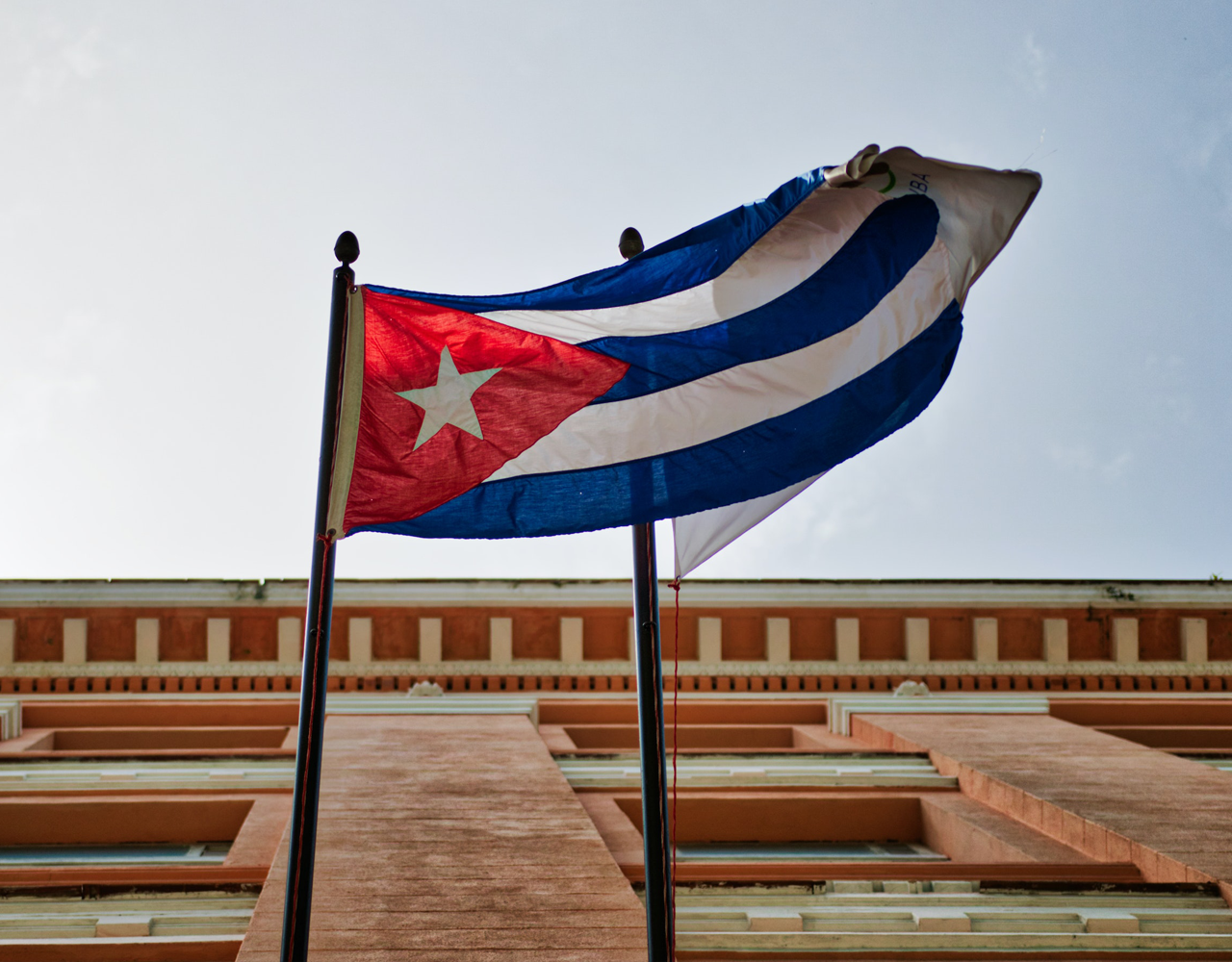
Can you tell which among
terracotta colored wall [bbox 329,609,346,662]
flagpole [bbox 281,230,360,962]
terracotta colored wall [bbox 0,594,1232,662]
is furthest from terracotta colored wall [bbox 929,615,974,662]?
flagpole [bbox 281,230,360,962]

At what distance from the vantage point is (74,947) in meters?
4.61

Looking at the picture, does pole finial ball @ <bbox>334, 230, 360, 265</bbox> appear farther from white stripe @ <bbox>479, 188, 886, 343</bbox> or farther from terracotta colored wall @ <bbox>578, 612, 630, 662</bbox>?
terracotta colored wall @ <bbox>578, 612, 630, 662</bbox>

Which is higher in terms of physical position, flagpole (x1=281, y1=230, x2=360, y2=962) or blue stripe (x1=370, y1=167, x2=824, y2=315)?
blue stripe (x1=370, y1=167, x2=824, y2=315)

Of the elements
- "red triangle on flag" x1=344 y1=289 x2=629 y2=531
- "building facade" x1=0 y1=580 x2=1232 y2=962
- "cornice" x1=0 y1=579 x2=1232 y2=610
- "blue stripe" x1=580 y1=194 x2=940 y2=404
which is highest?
"blue stripe" x1=580 y1=194 x2=940 y2=404

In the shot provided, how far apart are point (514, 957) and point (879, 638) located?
9626 millimetres

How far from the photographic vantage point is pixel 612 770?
8.77 m

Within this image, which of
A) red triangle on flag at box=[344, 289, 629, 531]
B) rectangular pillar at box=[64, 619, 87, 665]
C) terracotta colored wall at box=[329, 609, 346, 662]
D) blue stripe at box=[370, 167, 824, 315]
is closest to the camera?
red triangle on flag at box=[344, 289, 629, 531]

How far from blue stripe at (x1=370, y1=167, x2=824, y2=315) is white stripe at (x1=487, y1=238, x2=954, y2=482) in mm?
449

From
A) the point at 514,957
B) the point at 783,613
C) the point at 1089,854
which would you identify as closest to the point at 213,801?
the point at 514,957

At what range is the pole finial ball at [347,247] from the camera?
14.6 ft

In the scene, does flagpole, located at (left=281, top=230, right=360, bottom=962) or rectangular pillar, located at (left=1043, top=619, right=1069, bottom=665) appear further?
rectangular pillar, located at (left=1043, top=619, right=1069, bottom=665)

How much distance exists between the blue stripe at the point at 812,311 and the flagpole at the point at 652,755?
0.76 metres

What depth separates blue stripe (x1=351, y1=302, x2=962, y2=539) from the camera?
4738 mm

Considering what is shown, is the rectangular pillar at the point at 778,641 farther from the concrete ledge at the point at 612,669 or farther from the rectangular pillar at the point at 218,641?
the rectangular pillar at the point at 218,641
